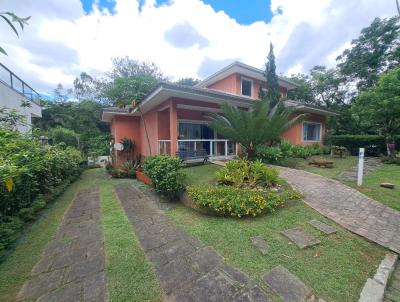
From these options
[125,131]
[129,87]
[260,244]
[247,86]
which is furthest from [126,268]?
[129,87]

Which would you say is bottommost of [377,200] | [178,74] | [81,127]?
[377,200]

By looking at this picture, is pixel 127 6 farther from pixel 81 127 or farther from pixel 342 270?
pixel 81 127

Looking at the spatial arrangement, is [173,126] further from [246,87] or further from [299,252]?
[246,87]

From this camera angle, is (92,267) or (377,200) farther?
(377,200)

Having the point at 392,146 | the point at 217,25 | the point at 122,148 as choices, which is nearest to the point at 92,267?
the point at 122,148

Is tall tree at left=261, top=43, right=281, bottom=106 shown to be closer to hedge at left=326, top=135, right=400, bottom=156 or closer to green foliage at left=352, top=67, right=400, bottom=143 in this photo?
green foliage at left=352, top=67, right=400, bottom=143

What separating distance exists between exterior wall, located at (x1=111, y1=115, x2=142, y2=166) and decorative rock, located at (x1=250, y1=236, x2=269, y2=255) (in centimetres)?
1095

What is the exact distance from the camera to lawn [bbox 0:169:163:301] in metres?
2.23

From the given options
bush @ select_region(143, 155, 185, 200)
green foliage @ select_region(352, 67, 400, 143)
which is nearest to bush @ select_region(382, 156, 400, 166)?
green foliage @ select_region(352, 67, 400, 143)

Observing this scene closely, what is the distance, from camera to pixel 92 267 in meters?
2.68

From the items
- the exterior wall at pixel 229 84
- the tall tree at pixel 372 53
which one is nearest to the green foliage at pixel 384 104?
the exterior wall at pixel 229 84

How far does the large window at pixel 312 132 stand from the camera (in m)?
13.5

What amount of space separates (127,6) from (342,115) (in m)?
19.2

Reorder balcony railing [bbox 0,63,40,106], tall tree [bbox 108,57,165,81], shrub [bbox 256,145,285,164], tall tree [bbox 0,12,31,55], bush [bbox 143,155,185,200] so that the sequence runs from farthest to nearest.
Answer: tall tree [bbox 108,57,165,81] < balcony railing [bbox 0,63,40,106] < shrub [bbox 256,145,285,164] < bush [bbox 143,155,185,200] < tall tree [bbox 0,12,31,55]
